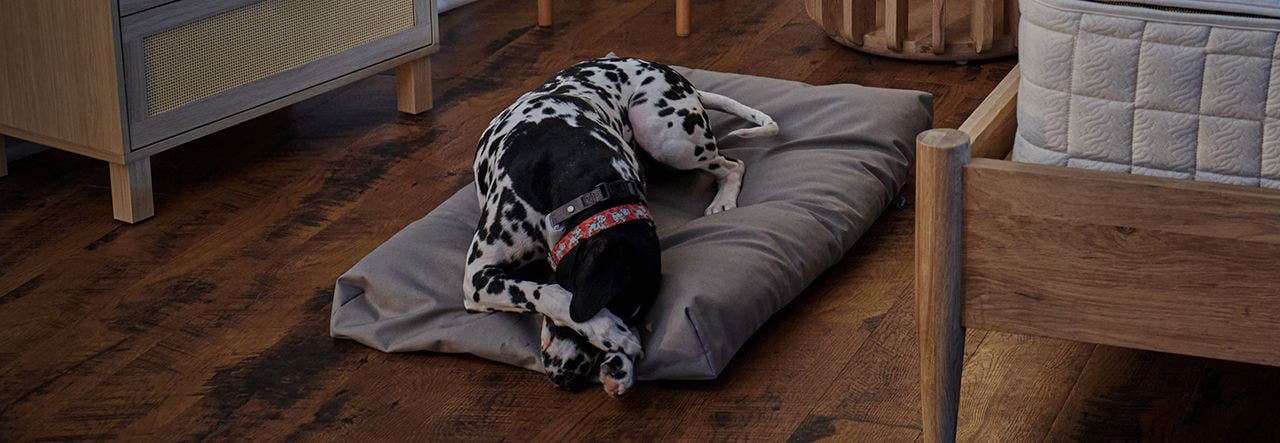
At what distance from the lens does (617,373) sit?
84.9 inches

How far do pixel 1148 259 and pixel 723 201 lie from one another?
111 cm

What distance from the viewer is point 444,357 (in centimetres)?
234

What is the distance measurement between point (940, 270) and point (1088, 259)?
0.61 ft

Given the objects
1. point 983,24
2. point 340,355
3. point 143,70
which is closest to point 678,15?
point 983,24

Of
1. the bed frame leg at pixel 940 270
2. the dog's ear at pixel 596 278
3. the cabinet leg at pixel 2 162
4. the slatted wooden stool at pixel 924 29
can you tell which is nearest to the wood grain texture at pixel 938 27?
the slatted wooden stool at pixel 924 29

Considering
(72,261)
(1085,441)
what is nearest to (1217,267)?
(1085,441)

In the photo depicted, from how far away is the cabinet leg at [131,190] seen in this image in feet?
9.32

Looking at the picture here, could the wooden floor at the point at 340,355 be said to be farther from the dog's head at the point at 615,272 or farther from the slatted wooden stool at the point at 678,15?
the slatted wooden stool at the point at 678,15

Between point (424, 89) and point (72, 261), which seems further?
point (424, 89)

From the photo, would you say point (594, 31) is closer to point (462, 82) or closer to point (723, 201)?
point (462, 82)

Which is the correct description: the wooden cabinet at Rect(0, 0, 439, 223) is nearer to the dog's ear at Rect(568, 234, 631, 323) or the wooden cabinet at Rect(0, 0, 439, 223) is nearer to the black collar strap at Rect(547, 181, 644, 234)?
the black collar strap at Rect(547, 181, 644, 234)

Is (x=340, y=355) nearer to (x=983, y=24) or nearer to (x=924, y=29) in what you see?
(x=983, y=24)

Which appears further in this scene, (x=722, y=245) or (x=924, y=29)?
(x=924, y=29)

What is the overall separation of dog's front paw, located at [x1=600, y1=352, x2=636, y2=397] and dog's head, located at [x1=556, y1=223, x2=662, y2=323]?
76mm
